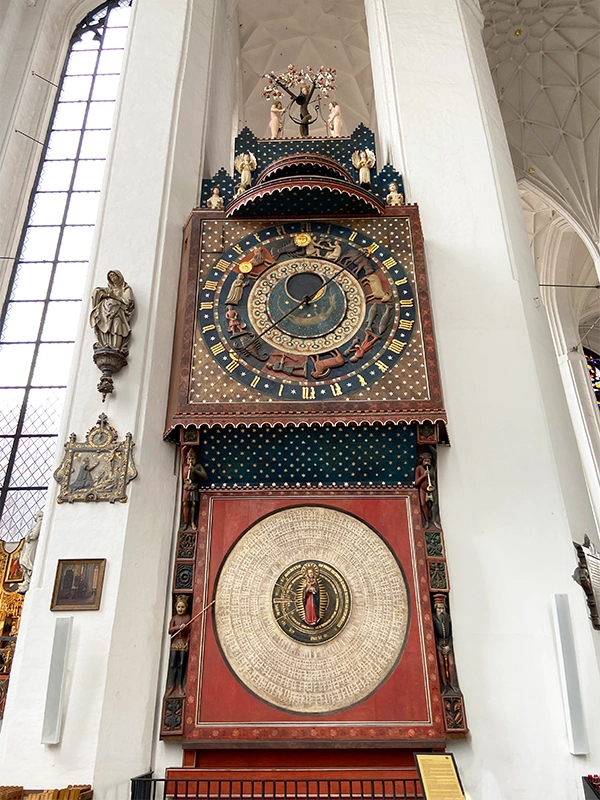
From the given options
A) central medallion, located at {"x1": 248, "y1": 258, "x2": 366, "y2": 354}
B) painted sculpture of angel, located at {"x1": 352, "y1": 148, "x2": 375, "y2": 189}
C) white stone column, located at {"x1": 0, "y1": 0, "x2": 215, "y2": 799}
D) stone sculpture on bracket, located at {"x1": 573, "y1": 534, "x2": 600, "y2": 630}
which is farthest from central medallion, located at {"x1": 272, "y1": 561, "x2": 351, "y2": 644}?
painted sculpture of angel, located at {"x1": 352, "y1": 148, "x2": 375, "y2": 189}

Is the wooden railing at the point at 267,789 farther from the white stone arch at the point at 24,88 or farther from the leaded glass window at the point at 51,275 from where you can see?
the white stone arch at the point at 24,88

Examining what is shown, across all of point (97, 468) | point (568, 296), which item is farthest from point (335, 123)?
point (568, 296)

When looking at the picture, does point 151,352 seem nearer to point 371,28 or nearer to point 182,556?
point 182,556

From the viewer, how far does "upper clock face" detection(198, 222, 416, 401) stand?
6613 millimetres

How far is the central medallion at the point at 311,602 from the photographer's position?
5781 mm

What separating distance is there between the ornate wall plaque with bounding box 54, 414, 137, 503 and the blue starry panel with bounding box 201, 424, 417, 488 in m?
0.75

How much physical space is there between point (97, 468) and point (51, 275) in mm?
5098

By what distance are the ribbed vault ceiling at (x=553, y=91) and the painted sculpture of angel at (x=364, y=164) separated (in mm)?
8877

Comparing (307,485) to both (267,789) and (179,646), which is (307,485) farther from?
(267,789)

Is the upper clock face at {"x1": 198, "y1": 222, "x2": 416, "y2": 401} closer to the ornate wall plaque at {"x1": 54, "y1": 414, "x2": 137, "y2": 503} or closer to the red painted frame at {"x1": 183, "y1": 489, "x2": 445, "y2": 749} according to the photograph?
the ornate wall plaque at {"x1": 54, "y1": 414, "x2": 137, "y2": 503}

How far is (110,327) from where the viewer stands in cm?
656

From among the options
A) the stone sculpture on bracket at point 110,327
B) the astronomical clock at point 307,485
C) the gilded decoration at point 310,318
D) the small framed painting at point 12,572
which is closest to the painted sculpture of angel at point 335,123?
the astronomical clock at point 307,485

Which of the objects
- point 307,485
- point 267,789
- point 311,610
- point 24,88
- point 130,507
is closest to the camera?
point 267,789

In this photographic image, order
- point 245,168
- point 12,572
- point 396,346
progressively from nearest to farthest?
point 396,346
point 12,572
point 245,168
